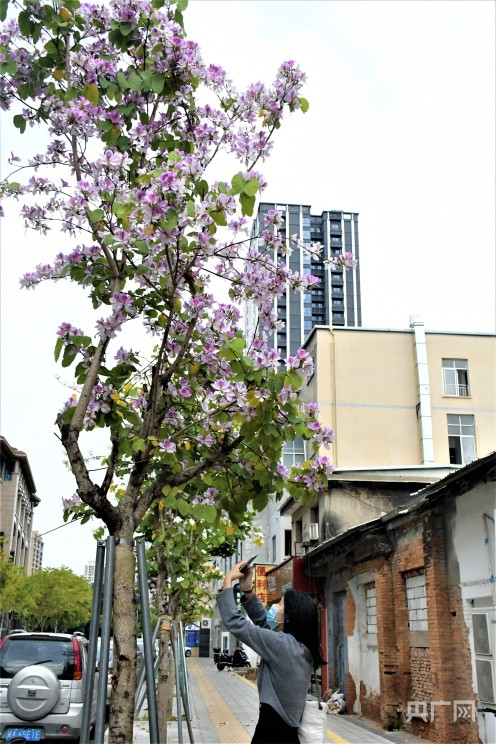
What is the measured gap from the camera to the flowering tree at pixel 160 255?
15.9ft

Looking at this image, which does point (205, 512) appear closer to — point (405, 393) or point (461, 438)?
point (405, 393)

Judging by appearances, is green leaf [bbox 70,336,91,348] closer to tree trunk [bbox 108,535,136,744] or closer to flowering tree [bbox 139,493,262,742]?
tree trunk [bbox 108,535,136,744]

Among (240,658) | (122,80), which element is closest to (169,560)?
(122,80)

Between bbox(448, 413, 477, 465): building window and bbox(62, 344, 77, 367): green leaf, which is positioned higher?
bbox(448, 413, 477, 465): building window

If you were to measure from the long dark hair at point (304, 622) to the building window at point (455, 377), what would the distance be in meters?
30.2

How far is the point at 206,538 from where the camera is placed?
16797 millimetres

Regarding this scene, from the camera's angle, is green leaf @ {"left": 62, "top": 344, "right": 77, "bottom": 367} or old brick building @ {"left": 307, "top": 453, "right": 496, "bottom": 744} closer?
green leaf @ {"left": 62, "top": 344, "right": 77, "bottom": 367}

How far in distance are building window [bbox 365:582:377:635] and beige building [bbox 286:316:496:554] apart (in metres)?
11.8

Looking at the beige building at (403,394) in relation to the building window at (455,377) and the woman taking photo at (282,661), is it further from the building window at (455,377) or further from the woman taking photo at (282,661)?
the woman taking photo at (282,661)

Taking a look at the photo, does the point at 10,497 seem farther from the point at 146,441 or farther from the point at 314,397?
the point at 146,441

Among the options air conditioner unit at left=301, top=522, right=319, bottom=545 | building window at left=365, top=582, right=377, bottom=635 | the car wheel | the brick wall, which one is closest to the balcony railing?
air conditioner unit at left=301, top=522, right=319, bottom=545

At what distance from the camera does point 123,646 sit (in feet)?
14.2

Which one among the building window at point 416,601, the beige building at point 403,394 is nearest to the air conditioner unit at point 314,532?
the beige building at point 403,394

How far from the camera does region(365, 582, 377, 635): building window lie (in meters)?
17.0
